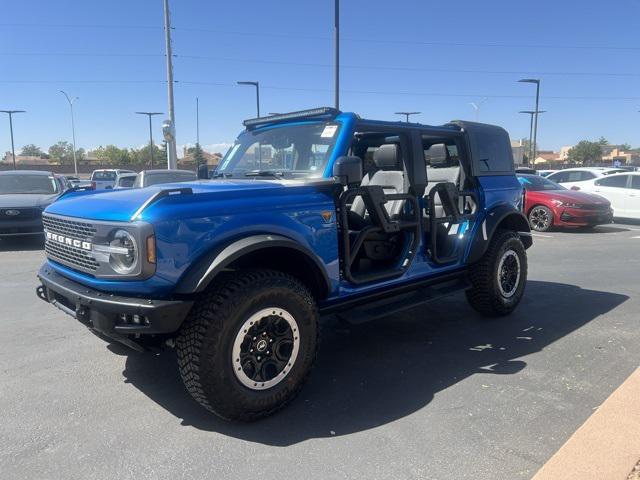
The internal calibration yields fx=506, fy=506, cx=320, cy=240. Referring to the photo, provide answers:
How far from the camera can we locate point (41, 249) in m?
10.1

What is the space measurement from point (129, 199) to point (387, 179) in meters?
2.53

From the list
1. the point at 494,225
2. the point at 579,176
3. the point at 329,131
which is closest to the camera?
the point at 329,131

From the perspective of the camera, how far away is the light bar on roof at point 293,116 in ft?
13.7

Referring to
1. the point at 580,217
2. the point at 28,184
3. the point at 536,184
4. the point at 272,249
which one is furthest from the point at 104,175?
the point at 272,249

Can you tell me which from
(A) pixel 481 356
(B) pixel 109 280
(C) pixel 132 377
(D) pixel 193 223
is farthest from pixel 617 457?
(C) pixel 132 377

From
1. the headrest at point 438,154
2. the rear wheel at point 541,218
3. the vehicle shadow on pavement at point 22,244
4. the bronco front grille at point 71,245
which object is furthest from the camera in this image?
the rear wheel at point 541,218

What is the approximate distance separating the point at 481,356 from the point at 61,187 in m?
10.1

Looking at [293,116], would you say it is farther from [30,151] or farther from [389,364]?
[30,151]

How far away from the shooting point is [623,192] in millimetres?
14586

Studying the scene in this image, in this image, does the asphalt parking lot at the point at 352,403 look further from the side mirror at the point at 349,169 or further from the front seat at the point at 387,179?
the side mirror at the point at 349,169

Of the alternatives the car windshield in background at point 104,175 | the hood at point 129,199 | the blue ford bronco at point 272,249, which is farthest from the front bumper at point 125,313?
the car windshield in background at point 104,175

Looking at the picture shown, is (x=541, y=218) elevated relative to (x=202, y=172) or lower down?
lower down

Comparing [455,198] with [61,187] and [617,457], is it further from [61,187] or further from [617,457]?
[61,187]

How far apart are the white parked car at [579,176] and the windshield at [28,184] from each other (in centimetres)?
1429
